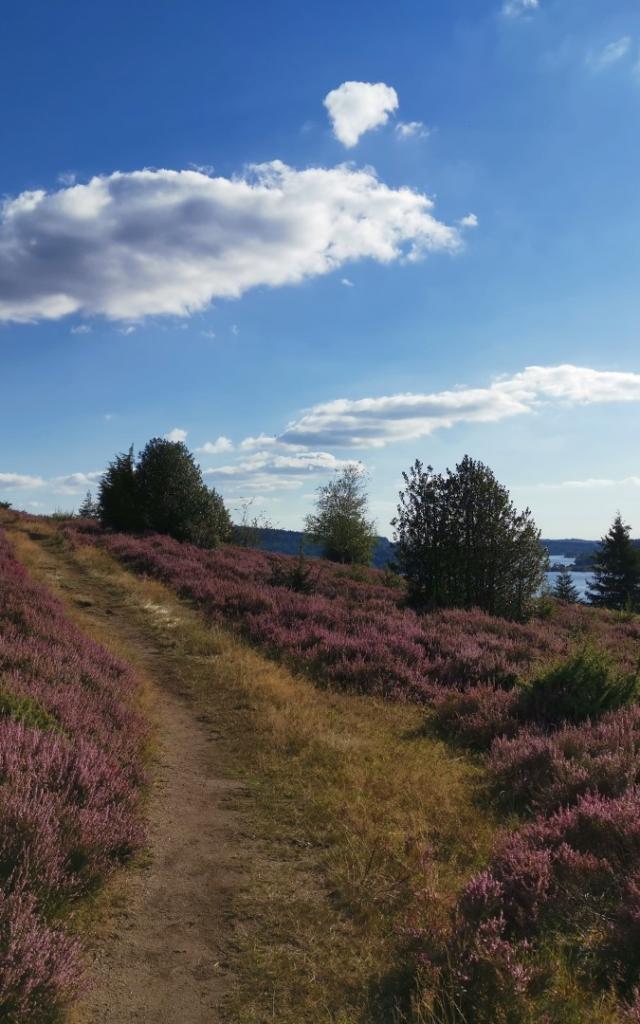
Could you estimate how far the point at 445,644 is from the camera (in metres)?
14.5

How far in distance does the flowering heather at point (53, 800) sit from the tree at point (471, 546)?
13.9 m

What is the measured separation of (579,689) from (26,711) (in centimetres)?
806

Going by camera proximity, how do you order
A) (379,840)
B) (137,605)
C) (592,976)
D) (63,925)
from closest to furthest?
(592,976), (63,925), (379,840), (137,605)

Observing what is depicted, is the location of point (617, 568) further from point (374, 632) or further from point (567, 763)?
point (567, 763)

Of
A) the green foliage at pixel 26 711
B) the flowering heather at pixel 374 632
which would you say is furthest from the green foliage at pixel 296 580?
the green foliage at pixel 26 711

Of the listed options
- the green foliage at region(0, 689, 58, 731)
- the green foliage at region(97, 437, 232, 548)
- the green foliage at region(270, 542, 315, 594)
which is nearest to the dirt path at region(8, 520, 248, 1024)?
the green foliage at region(0, 689, 58, 731)

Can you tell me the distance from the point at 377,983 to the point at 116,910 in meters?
2.10

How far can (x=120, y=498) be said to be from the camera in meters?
36.1

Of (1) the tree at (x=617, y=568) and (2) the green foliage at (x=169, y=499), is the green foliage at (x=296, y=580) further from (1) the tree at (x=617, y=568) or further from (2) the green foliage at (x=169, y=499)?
(1) the tree at (x=617, y=568)

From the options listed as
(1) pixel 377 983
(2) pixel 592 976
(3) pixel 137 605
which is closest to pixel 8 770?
(1) pixel 377 983

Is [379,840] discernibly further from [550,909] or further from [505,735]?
[505,735]

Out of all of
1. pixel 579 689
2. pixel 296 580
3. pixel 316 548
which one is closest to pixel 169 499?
pixel 296 580

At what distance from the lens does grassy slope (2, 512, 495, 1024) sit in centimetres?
431

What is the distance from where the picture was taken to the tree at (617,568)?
55.0 meters
